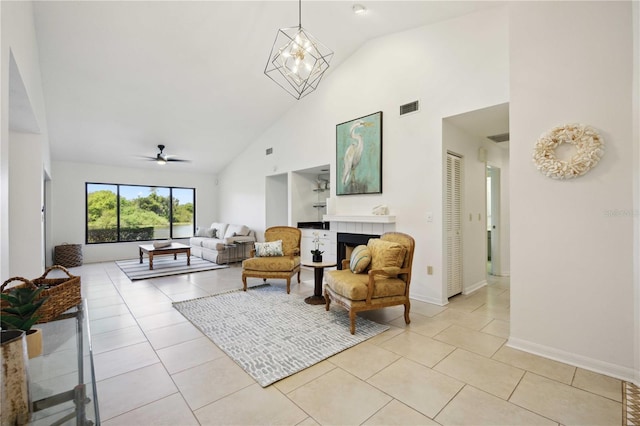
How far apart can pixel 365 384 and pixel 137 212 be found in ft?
27.7

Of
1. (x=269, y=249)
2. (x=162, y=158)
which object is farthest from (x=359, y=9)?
(x=162, y=158)

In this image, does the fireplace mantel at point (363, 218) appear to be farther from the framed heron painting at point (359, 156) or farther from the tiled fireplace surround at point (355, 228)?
the framed heron painting at point (359, 156)

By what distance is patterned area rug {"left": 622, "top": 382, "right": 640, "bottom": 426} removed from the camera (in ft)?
5.56

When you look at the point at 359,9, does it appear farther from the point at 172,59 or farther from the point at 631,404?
the point at 631,404

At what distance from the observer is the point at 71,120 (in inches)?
215

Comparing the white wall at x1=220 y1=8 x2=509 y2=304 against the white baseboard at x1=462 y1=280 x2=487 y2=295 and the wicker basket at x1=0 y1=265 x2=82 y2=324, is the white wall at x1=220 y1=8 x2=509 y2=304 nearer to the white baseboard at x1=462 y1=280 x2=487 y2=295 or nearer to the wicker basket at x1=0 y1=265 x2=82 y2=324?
the white baseboard at x1=462 y1=280 x2=487 y2=295

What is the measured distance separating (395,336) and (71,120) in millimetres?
6851

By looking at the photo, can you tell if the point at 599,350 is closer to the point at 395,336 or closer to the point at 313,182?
the point at 395,336

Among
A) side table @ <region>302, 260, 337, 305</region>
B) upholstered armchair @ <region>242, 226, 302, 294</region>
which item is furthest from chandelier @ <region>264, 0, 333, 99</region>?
upholstered armchair @ <region>242, 226, 302, 294</region>

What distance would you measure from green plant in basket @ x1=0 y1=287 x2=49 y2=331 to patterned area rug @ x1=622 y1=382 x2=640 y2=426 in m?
3.29

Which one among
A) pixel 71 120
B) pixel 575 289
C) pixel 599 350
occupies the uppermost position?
pixel 71 120

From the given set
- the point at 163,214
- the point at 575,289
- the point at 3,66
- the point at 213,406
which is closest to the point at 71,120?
the point at 163,214

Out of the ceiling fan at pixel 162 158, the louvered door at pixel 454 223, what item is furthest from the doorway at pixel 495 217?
the ceiling fan at pixel 162 158

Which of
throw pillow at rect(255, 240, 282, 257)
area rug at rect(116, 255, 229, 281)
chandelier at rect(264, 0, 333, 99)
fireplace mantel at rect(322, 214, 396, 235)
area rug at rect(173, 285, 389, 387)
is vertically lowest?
area rug at rect(173, 285, 389, 387)
